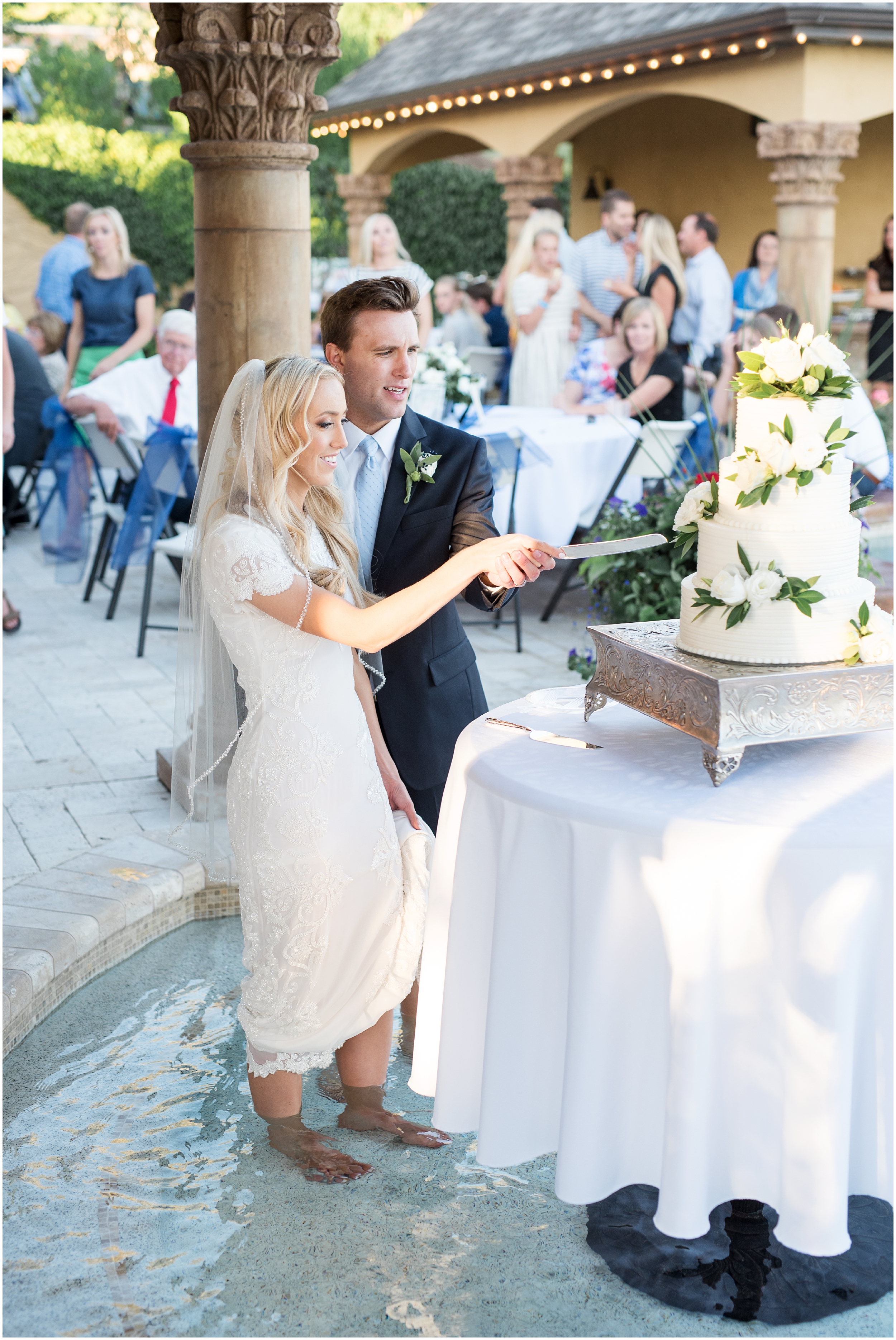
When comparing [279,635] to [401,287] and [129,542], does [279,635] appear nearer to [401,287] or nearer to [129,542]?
[401,287]

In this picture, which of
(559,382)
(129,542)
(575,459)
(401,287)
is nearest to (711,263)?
(559,382)

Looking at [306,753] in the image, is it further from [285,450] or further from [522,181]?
[522,181]

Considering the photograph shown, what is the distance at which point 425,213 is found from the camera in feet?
78.2

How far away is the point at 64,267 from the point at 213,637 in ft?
30.4

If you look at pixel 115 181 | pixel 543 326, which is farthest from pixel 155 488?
pixel 115 181

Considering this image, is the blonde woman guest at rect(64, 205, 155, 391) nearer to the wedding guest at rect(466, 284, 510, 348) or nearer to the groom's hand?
the wedding guest at rect(466, 284, 510, 348)

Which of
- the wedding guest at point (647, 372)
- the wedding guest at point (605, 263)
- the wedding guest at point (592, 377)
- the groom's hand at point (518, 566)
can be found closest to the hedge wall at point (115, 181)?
the wedding guest at point (605, 263)

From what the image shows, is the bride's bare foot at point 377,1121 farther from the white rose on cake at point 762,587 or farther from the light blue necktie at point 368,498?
the white rose on cake at point 762,587

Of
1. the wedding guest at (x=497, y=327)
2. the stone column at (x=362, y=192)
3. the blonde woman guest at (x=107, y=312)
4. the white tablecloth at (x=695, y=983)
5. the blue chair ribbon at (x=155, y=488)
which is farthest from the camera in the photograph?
the stone column at (x=362, y=192)

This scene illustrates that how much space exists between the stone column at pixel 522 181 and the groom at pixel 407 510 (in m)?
11.2

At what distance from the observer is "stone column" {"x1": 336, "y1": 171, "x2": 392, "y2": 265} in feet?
55.4

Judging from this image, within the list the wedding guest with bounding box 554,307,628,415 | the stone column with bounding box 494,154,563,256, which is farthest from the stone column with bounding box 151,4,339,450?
the stone column with bounding box 494,154,563,256

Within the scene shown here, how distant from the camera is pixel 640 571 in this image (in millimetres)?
5379

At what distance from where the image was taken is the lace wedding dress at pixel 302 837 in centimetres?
277
